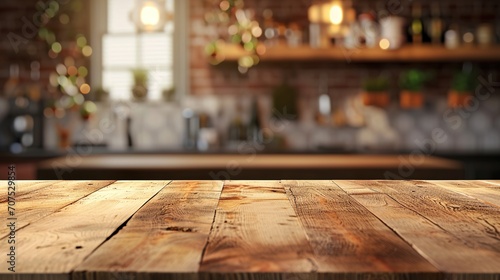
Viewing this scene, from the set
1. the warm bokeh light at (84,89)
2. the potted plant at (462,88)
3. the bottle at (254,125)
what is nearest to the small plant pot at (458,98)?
the potted plant at (462,88)

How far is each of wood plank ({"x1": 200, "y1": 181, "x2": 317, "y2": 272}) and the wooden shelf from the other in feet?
10.5

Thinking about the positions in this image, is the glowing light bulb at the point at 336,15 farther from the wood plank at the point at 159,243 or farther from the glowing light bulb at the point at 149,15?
the wood plank at the point at 159,243

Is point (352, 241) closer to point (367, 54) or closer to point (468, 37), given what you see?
point (367, 54)

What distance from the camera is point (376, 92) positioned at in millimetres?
4766

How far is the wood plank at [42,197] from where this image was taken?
121cm

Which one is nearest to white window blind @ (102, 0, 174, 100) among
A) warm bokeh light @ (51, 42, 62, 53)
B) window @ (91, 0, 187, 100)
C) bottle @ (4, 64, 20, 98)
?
window @ (91, 0, 187, 100)

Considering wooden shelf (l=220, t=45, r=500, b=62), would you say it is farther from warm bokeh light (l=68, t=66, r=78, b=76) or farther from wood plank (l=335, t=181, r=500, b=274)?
wood plank (l=335, t=181, r=500, b=274)

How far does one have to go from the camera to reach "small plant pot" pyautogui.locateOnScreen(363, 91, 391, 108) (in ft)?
15.6

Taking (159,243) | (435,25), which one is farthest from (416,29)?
(159,243)

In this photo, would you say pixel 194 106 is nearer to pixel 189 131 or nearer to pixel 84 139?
pixel 189 131

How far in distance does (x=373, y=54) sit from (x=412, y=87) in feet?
1.41

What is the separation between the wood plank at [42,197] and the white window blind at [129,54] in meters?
3.32

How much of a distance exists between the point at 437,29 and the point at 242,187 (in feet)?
11.8

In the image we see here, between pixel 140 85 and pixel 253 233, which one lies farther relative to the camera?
pixel 140 85
